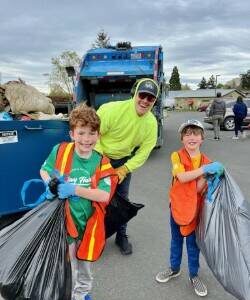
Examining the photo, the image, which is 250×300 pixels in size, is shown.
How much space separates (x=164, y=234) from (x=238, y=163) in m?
5.49

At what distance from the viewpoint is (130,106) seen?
12.2ft

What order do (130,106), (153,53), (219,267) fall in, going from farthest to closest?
(153,53)
(130,106)
(219,267)

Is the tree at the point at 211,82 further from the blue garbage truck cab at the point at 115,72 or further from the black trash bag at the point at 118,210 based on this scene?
the black trash bag at the point at 118,210

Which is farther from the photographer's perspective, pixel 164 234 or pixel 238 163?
pixel 238 163

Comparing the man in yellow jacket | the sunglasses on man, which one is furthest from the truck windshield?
the sunglasses on man

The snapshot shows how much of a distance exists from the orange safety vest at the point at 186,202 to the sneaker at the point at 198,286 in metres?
0.43

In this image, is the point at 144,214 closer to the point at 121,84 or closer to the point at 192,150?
the point at 192,150

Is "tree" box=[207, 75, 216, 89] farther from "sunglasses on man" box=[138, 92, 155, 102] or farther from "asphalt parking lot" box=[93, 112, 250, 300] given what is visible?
"sunglasses on man" box=[138, 92, 155, 102]

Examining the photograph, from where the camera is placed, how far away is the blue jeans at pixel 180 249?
132 inches

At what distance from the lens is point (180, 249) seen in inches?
138

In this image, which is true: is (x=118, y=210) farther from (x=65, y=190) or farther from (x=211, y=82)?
(x=211, y=82)

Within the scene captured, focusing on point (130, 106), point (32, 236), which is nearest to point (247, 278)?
point (32, 236)

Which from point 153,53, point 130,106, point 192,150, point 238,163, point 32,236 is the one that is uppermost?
point 153,53

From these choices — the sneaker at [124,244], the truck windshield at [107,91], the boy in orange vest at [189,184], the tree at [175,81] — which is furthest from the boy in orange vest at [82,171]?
the tree at [175,81]
